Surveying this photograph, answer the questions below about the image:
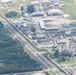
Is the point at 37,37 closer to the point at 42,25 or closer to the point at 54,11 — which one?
the point at 42,25

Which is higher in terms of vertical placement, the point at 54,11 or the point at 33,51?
the point at 54,11

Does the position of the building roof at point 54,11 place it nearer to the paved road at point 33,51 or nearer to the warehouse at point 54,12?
the warehouse at point 54,12

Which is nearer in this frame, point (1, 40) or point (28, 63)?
point (28, 63)

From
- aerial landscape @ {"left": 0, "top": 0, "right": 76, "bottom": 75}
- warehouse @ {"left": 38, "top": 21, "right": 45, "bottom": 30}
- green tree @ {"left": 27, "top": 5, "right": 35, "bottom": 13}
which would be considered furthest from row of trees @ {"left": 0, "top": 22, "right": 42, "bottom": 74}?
green tree @ {"left": 27, "top": 5, "right": 35, "bottom": 13}

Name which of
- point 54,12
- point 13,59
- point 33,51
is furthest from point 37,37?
point 54,12

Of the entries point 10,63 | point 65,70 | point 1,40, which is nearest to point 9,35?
point 1,40

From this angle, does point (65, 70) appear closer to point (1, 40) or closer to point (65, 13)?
point (1, 40)

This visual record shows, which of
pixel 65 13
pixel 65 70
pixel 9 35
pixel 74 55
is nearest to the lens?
pixel 65 70

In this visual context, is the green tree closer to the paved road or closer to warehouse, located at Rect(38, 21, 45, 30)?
warehouse, located at Rect(38, 21, 45, 30)
